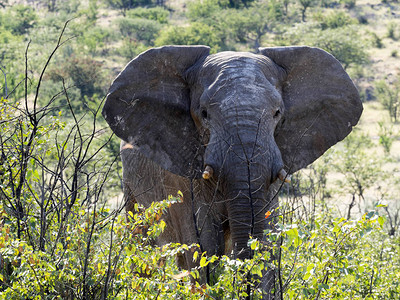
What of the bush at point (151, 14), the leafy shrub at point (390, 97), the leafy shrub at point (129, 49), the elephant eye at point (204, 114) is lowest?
the leafy shrub at point (390, 97)

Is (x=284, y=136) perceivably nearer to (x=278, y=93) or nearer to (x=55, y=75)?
(x=278, y=93)

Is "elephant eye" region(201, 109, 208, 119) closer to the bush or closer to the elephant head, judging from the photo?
the elephant head

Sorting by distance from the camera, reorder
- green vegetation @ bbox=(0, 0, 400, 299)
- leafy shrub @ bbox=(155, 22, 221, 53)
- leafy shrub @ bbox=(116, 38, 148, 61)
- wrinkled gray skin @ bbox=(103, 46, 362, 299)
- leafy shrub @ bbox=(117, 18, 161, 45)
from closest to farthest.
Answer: green vegetation @ bbox=(0, 0, 400, 299)
wrinkled gray skin @ bbox=(103, 46, 362, 299)
leafy shrub @ bbox=(155, 22, 221, 53)
leafy shrub @ bbox=(116, 38, 148, 61)
leafy shrub @ bbox=(117, 18, 161, 45)

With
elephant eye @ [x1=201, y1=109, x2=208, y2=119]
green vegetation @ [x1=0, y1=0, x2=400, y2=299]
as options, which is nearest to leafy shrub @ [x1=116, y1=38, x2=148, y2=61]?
green vegetation @ [x1=0, y1=0, x2=400, y2=299]

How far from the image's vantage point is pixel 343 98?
539 cm

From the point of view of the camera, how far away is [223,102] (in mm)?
4500

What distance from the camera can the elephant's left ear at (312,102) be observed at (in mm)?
5117

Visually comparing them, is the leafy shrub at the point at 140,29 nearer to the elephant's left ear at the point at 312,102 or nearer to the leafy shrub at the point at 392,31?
the leafy shrub at the point at 392,31

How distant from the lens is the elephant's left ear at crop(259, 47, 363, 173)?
5117 mm

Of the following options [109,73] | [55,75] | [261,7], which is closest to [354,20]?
[261,7]

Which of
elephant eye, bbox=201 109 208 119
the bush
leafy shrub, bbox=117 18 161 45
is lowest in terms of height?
the bush

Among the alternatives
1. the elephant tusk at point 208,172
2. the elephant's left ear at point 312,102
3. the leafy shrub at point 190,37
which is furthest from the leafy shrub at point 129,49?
the elephant tusk at point 208,172

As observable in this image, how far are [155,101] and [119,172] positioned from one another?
11.3 m

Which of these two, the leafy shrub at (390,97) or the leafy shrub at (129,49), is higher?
the leafy shrub at (129,49)
